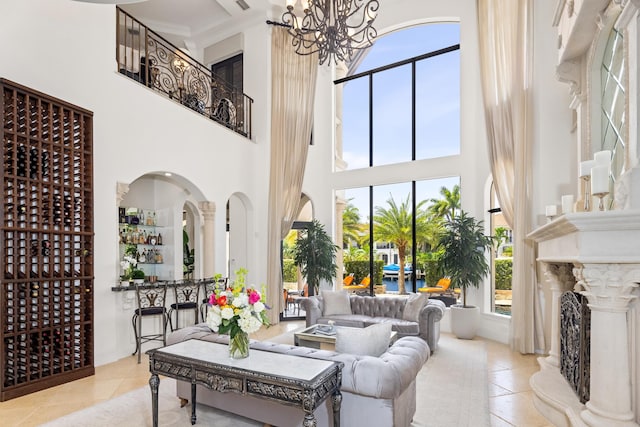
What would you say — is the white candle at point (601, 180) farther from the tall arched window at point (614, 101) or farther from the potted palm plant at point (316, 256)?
the potted palm plant at point (316, 256)

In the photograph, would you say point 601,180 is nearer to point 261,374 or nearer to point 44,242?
point 261,374

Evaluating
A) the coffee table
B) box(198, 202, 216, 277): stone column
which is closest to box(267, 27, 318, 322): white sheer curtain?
box(198, 202, 216, 277): stone column

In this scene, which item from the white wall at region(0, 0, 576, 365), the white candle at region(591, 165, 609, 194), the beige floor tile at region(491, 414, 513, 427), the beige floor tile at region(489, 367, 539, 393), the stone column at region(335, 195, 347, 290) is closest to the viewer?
the white candle at region(591, 165, 609, 194)

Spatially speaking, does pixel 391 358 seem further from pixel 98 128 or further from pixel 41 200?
pixel 98 128

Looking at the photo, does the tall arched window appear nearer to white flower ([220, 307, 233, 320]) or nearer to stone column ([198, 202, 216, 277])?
white flower ([220, 307, 233, 320])

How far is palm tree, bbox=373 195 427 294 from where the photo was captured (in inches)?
320

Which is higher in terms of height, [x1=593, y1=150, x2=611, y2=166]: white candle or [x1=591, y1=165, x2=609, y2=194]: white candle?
[x1=593, y1=150, x2=611, y2=166]: white candle

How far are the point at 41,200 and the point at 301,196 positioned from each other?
531cm

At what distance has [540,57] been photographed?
5.92m

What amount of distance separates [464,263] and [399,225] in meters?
1.91

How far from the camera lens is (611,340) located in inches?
105

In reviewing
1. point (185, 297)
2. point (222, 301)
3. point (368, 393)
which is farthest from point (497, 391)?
point (185, 297)

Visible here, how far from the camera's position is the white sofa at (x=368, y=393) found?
2.88m

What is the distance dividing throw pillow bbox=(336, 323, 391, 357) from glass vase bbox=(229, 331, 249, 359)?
0.79 meters
